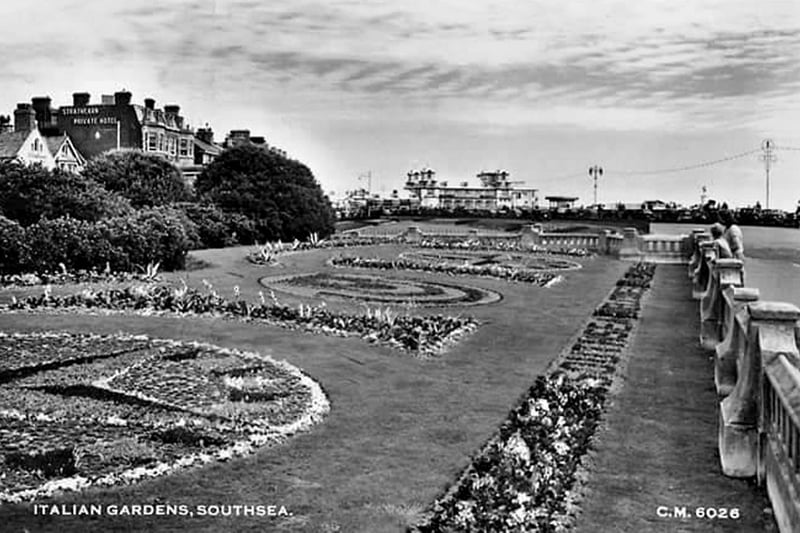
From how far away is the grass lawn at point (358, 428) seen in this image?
236 inches

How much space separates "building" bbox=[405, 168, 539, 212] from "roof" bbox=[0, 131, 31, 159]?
62.6m

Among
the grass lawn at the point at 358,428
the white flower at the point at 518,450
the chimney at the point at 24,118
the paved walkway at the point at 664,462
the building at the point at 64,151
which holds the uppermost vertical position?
the chimney at the point at 24,118

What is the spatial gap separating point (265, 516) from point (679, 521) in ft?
9.88

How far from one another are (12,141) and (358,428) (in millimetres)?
44389

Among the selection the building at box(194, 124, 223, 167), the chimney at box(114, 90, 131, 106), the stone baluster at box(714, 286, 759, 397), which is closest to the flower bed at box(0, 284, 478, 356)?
the stone baluster at box(714, 286, 759, 397)

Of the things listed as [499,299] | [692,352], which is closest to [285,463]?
[692,352]

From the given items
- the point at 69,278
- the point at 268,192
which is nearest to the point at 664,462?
the point at 69,278

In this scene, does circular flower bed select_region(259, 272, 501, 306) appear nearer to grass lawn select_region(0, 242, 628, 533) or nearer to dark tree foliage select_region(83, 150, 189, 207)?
grass lawn select_region(0, 242, 628, 533)

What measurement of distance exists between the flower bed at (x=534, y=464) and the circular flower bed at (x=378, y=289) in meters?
7.69

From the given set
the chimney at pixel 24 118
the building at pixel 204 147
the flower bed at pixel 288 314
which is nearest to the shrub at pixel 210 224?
the chimney at pixel 24 118

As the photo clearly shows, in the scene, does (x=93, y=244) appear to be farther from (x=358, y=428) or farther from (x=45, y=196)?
(x=358, y=428)

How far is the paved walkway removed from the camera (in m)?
6.12

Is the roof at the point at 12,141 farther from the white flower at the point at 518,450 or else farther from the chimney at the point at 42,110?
the white flower at the point at 518,450

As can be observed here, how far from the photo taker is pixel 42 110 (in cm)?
5506
